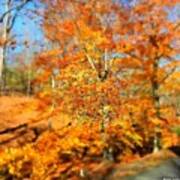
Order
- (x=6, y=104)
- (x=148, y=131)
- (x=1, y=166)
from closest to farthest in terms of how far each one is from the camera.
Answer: (x=1, y=166)
(x=148, y=131)
(x=6, y=104)

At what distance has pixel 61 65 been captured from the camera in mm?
24781

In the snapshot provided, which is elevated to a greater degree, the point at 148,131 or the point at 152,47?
the point at 152,47

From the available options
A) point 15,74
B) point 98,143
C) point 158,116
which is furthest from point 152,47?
point 15,74

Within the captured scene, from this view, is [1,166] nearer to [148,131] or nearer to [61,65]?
[61,65]

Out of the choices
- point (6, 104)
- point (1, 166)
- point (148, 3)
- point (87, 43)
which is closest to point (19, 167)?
point (1, 166)

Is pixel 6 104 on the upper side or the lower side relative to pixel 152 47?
lower

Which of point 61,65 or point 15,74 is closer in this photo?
point 61,65

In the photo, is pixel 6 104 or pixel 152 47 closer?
pixel 152 47

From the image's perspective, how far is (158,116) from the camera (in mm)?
24500

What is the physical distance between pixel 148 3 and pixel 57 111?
7942mm

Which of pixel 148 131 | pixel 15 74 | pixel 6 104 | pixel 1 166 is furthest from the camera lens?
pixel 15 74

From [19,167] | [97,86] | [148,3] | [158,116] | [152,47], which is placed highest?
[148,3]

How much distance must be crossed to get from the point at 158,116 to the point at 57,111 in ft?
18.9

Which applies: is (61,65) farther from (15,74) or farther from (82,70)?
(15,74)
